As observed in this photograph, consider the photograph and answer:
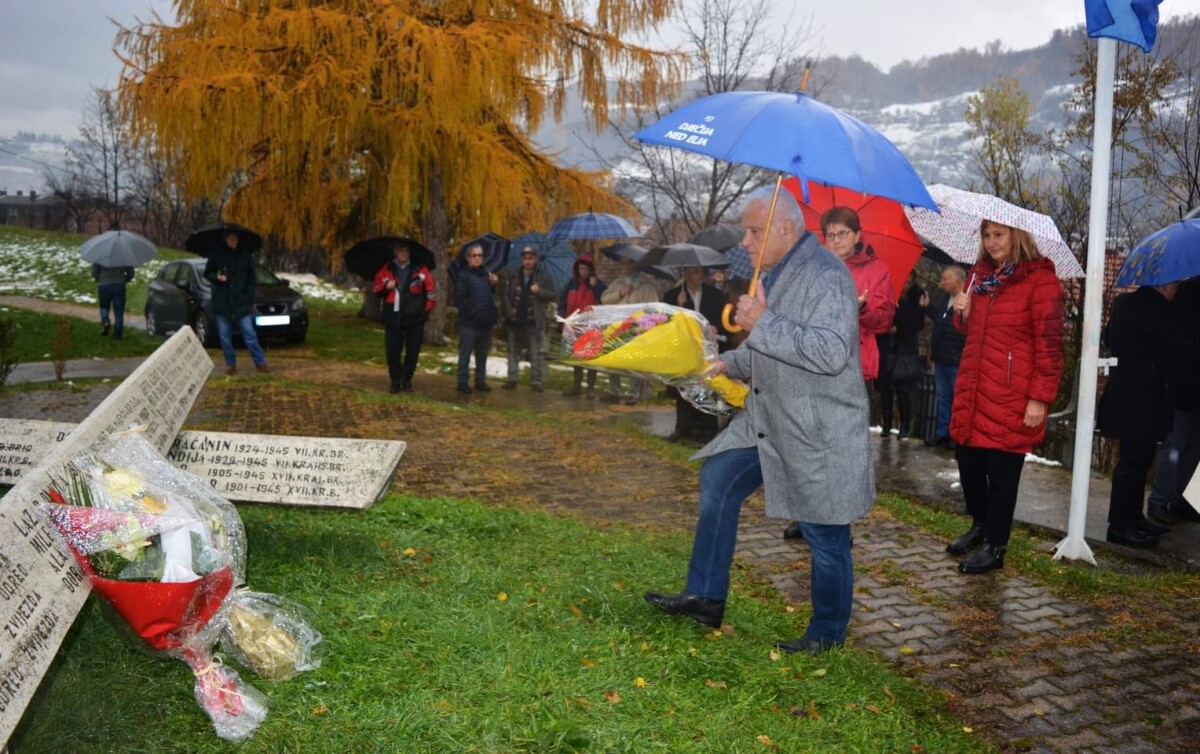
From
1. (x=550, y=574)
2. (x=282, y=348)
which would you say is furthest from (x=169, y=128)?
(x=550, y=574)

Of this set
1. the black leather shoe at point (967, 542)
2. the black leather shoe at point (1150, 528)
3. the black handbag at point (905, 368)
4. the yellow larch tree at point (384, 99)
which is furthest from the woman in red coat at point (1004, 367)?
the yellow larch tree at point (384, 99)

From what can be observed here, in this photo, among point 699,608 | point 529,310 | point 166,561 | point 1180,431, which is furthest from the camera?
point 529,310

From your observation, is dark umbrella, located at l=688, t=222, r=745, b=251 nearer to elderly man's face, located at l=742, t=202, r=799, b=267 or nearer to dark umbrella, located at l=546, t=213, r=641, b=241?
dark umbrella, located at l=546, t=213, r=641, b=241

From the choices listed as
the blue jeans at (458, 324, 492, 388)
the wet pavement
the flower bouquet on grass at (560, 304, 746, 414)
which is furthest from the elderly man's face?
the blue jeans at (458, 324, 492, 388)

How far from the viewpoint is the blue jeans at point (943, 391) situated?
1005 centimetres

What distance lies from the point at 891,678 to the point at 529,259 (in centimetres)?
989

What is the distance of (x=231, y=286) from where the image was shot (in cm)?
1354

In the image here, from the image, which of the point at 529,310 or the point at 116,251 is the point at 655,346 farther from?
the point at 116,251

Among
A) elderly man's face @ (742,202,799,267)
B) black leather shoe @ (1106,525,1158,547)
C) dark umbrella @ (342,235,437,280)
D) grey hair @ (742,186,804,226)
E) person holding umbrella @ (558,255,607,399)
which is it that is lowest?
black leather shoe @ (1106,525,1158,547)

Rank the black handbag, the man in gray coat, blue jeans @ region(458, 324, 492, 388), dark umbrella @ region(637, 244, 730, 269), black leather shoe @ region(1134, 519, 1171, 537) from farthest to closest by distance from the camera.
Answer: blue jeans @ region(458, 324, 492, 388)
dark umbrella @ region(637, 244, 730, 269)
the black handbag
black leather shoe @ region(1134, 519, 1171, 537)
the man in gray coat

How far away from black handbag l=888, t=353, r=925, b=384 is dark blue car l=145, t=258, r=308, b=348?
38.2ft

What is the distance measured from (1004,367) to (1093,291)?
2.95ft

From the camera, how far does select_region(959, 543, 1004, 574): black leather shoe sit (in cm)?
602

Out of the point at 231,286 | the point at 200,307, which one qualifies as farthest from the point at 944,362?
the point at 200,307
